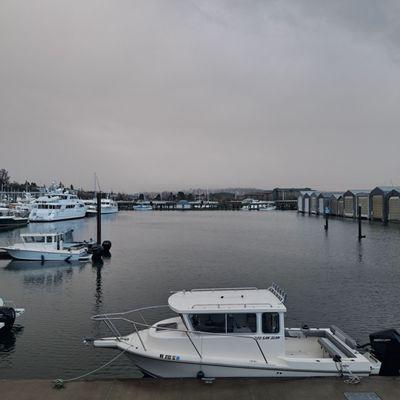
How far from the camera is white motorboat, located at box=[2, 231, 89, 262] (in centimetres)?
4347

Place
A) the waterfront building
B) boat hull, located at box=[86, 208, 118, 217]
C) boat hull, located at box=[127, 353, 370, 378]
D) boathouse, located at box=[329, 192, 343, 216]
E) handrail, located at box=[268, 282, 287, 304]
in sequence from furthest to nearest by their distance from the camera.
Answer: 1. the waterfront building
2. boat hull, located at box=[86, 208, 118, 217]
3. boathouse, located at box=[329, 192, 343, 216]
4. handrail, located at box=[268, 282, 287, 304]
5. boat hull, located at box=[127, 353, 370, 378]

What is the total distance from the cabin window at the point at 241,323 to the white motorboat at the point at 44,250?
111 feet

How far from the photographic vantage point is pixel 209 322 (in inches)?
525

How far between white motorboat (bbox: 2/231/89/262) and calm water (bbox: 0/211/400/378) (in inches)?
47.8

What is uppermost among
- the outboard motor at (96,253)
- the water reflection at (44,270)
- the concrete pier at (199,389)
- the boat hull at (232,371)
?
the concrete pier at (199,389)

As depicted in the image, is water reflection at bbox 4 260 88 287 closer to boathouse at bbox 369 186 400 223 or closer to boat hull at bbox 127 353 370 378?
boat hull at bbox 127 353 370 378

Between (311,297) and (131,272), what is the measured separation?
1781cm

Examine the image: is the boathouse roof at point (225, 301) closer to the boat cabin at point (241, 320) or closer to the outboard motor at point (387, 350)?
the boat cabin at point (241, 320)

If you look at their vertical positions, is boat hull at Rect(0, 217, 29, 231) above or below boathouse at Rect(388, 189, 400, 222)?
below

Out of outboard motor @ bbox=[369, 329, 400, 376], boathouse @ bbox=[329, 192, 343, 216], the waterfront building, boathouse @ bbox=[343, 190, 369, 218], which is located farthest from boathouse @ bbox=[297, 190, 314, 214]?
outboard motor @ bbox=[369, 329, 400, 376]

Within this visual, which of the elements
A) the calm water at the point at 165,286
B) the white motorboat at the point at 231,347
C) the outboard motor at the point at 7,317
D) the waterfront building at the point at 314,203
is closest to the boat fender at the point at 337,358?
the white motorboat at the point at 231,347

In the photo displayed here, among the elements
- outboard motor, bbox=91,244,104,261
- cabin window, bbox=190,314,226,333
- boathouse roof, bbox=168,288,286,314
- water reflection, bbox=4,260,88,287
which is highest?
boathouse roof, bbox=168,288,286,314

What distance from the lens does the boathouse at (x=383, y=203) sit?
92.5 metres

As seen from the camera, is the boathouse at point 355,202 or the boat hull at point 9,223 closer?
the boat hull at point 9,223
